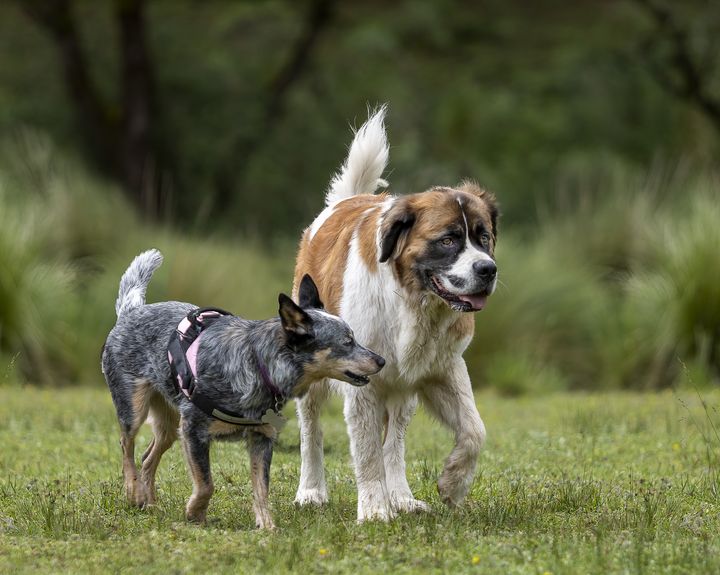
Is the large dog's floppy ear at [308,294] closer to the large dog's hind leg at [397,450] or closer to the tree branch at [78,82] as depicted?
the large dog's hind leg at [397,450]

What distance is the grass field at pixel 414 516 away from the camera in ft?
19.9

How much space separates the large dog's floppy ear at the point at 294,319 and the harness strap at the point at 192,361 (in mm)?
296

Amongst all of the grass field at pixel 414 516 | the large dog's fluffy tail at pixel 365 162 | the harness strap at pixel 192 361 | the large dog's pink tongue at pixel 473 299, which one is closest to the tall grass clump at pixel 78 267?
the grass field at pixel 414 516

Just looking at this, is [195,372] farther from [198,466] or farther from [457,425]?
[457,425]

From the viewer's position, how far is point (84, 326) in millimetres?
15391

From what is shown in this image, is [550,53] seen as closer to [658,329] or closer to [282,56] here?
[282,56]

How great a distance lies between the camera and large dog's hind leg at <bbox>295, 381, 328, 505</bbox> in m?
8.05

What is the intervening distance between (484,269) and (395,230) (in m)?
0.60

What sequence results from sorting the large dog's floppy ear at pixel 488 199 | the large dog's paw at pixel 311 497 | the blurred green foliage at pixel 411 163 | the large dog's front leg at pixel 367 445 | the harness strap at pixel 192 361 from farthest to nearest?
1. the blurred green foliage at pixel 411 163
2. the large dog's paw at pixel 311 497
3. the large dog's floppy ear at pixel 488 199
4. the large dog's front leg at pixel 367 445
5. the harness strap at pixel 192 361

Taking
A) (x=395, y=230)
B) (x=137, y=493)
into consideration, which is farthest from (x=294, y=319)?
(x=137, y=493)

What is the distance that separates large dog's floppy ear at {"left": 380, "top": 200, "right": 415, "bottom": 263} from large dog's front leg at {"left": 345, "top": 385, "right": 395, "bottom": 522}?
2.69ft

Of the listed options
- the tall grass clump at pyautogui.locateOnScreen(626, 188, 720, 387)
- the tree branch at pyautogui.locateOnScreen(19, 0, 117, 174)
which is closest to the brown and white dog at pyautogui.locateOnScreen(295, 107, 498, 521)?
the tall grass clump at pyautogui.locateOnScreen(626, 188, 720, 387)

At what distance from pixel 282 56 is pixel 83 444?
19.1 metres

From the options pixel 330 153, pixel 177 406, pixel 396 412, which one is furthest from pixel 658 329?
pixel 330 153
